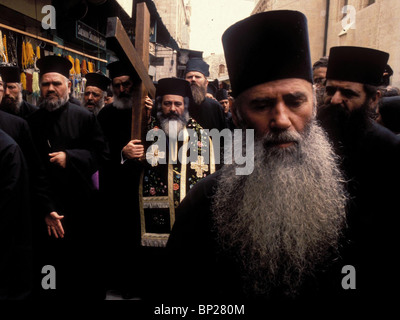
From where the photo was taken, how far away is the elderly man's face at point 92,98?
5.14 m

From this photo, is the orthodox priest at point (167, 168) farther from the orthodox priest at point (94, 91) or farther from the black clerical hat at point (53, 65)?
the orthodox priest at point (94, 91)

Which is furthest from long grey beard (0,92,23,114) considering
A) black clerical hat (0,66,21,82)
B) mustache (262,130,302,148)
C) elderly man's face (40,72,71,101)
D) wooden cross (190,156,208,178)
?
mustache (262,130,302,148)

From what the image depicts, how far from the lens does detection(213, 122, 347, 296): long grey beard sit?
1339 mm

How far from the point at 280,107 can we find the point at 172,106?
7.09 feet

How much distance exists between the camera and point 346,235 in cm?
137

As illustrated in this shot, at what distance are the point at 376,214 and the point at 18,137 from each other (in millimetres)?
2822

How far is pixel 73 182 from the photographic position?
329cm

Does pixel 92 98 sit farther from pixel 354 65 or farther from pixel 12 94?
pixel 354 65

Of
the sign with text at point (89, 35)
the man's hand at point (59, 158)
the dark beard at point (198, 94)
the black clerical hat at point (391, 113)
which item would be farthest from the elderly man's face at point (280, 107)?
the sign with text at point (89, 35)

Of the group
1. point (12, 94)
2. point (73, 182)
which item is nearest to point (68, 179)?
point (73, 182)

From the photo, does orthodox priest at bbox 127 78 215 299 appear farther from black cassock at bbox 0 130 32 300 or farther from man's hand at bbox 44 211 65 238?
black cassock at bbox 0 130 32 300

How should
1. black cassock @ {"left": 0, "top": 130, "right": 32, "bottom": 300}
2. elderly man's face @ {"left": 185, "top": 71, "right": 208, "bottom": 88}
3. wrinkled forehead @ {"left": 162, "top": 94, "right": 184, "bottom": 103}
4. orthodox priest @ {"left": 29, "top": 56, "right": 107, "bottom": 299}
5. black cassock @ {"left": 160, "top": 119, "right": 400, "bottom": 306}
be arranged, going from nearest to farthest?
black cassock @ {"left": 160, "top": 119, "right": 400, "bottom": 306} < black cassock @ {"left": 0, "top": 130, "right": 32, "bottom": 300} < orthodox priest @ {"left": 29, "top": 56, "right": 107, "bottom": 299} < wrinkled forehead @ {"left": 162, "top": 94, "right": 184, "bottom": 103} < elderly man's face @ {"left": 185, "top": 71, "right": 208, "bottom": 88}

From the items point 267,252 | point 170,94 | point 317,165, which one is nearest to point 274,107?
point 317,165

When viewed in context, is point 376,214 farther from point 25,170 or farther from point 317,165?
point 25,170
